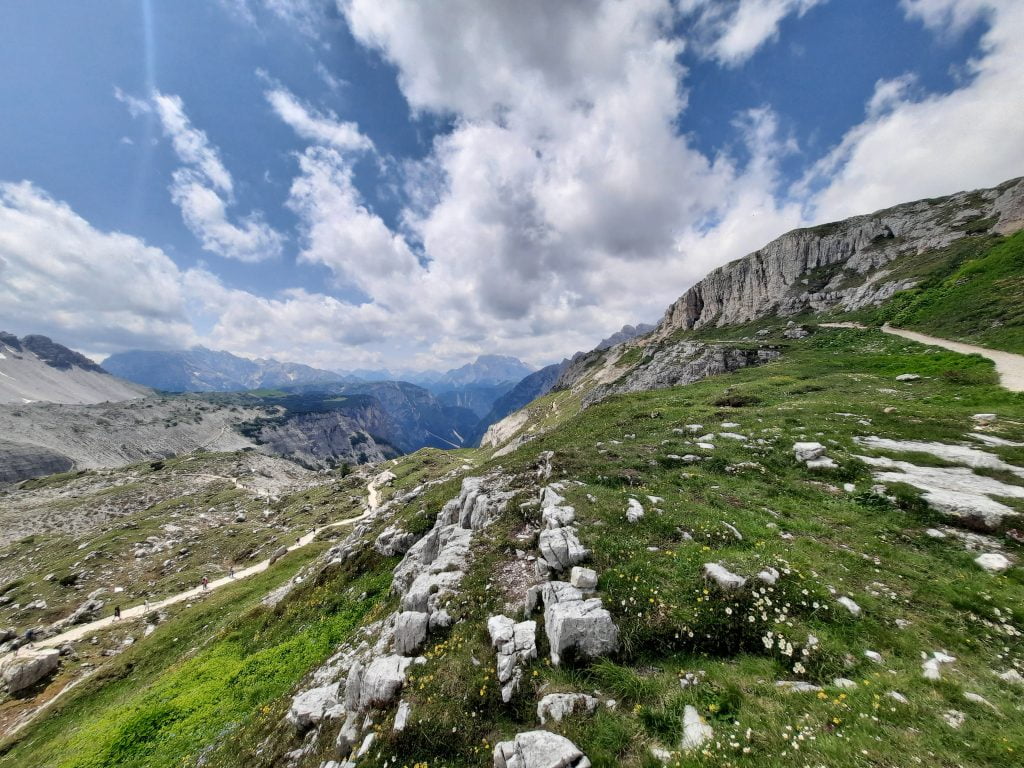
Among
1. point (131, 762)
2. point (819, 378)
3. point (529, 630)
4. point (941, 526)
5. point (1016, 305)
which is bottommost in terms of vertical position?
point (131, 762)

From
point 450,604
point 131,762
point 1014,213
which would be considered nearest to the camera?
point 450,604

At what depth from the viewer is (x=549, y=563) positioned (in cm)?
1313

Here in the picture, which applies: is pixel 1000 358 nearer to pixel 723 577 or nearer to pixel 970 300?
pixel 970 300

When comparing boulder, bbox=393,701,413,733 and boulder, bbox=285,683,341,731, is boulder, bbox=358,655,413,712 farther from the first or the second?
boulder, bbox=285,683,341,731

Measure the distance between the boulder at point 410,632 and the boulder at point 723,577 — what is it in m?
9.28

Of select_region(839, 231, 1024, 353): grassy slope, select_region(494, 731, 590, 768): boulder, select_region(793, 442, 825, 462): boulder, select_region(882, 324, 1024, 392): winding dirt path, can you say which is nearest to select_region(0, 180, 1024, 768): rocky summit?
select_region(494, 731, 590, 768): boulder

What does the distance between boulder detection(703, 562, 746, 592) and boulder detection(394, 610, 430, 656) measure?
9280 millimetres

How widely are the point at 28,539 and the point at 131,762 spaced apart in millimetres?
127471

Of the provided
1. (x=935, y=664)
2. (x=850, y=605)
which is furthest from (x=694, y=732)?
(x=850, y=605)

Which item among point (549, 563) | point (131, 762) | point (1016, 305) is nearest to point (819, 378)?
point (1016, 305)

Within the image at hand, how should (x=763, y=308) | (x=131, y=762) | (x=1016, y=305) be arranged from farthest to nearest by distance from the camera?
(x=763, y=308), (x=1016, y=305), (x=131, y=762)

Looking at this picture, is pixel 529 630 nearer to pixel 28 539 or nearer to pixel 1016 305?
pixel 1016 305

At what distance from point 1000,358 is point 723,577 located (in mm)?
49366

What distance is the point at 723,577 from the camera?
411 inches
